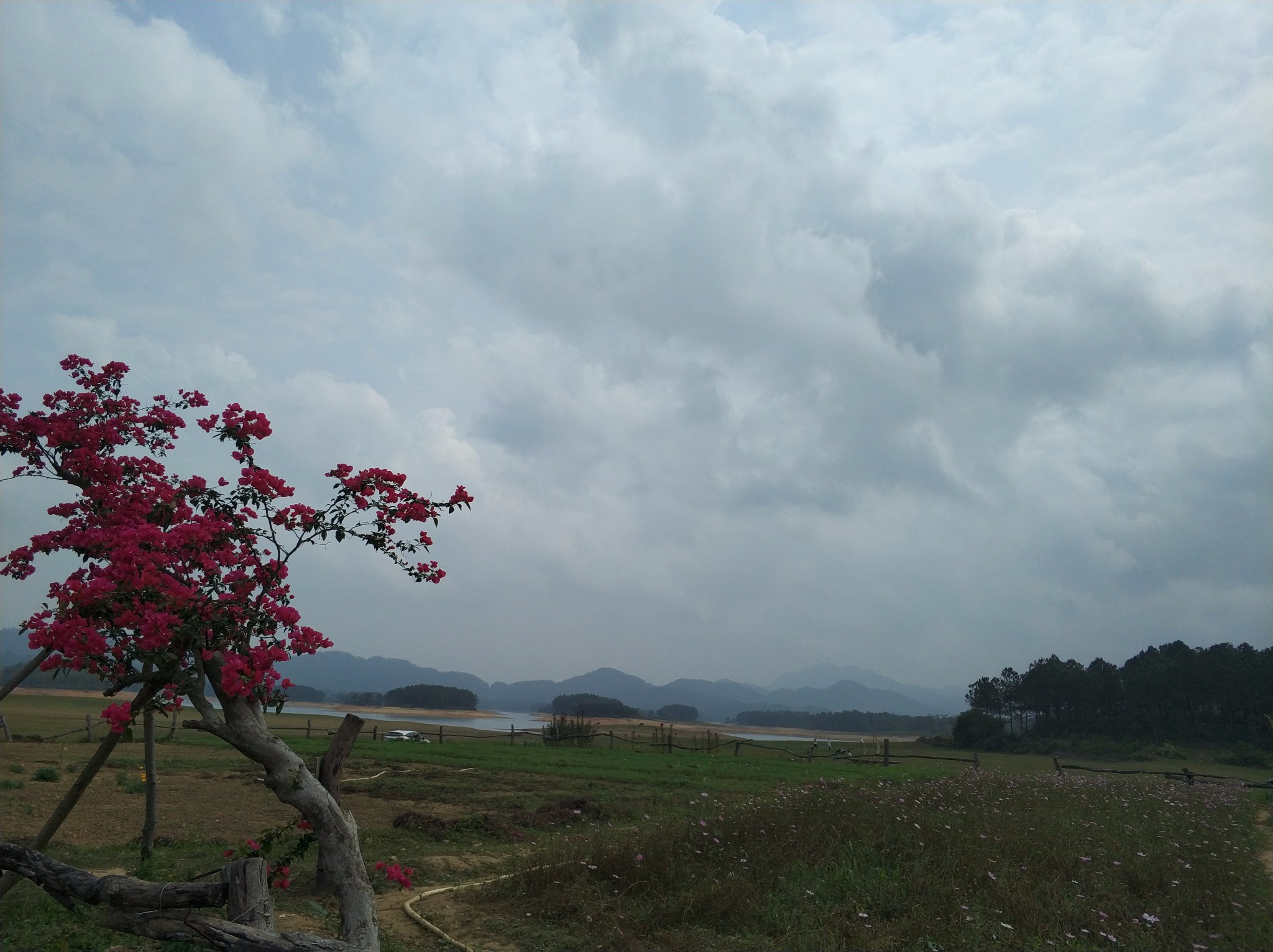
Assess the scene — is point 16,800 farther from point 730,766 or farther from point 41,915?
point 730,766

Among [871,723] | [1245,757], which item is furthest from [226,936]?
[871,723]

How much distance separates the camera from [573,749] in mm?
36031

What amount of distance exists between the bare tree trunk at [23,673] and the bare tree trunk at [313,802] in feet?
4.82

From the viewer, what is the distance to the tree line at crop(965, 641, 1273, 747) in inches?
2315

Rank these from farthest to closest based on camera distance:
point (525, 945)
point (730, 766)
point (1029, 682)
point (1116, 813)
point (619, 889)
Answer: point (1029, 682) < point (730, 766) < point (1116, 813) < point (619, 889) < point (525, 945)

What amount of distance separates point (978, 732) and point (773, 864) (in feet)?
217

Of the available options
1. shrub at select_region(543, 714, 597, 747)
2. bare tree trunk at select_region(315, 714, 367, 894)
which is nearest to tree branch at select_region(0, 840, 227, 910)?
bare tree trunk at select_region(315, 714, 367, 894)

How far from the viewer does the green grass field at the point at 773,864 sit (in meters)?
7.09

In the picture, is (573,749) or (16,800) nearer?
(16,800)

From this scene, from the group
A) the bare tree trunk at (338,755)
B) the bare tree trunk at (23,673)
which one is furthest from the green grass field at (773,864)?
the bare tree trunk at (23,673)

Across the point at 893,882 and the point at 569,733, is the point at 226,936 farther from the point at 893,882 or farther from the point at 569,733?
the point at 569,733

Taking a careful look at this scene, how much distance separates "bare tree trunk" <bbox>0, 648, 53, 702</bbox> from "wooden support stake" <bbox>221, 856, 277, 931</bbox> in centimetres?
235

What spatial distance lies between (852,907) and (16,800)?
14.6 meters

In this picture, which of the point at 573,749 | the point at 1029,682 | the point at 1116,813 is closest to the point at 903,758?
the point at 573,749
